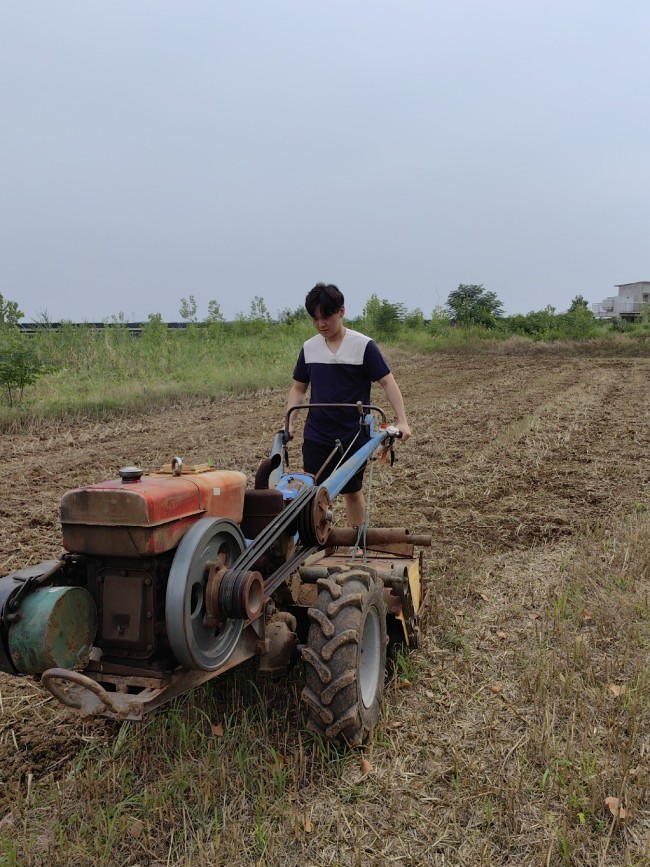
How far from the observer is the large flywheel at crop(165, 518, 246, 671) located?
91.0 inches

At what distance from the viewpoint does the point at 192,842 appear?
7.87 feet

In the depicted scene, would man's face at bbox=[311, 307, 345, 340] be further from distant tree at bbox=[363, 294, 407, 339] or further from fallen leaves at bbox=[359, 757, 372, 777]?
distant tree at bbox=[363, 294, 407, 339]

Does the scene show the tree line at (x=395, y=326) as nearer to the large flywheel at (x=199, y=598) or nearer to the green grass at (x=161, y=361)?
the green grass at (x=161, y=361)

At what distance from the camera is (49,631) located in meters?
2.28

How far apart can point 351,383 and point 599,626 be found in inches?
75.3

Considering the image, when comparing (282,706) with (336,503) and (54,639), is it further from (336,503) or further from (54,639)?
(336,503)

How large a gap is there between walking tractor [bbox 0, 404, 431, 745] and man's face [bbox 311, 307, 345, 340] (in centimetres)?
126

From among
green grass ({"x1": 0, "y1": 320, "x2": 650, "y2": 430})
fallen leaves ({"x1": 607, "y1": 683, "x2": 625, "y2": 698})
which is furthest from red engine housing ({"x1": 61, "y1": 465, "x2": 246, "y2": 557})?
green grass ({"x1": 0, "y1": 320, "x2": 650, "y2": 430})

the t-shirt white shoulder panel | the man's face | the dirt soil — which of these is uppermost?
the man's face

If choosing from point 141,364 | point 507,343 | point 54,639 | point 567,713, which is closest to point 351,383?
point 567,713

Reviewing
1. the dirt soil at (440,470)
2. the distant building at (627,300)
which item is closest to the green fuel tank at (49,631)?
the dirt soil at (440,470)

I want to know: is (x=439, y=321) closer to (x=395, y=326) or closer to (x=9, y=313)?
(x=395, y=326)

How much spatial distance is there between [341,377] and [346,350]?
0.54ft

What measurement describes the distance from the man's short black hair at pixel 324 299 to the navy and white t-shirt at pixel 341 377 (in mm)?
285
